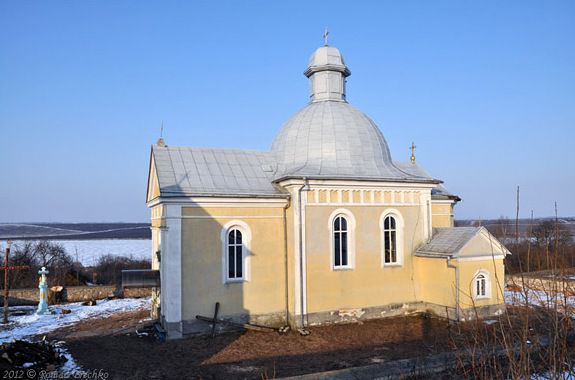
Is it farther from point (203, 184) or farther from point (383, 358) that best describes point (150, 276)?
point (383, 358)

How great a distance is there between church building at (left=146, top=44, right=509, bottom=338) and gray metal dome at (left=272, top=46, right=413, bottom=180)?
0.05 meters

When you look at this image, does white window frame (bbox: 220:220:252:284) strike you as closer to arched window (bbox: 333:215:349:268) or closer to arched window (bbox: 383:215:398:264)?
arched window (bbox: 333:215:349:268)

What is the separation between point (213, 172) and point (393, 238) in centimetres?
709

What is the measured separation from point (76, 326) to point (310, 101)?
1283 cm

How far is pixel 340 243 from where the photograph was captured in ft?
51.3

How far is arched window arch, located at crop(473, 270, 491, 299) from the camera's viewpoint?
15688 millimetres

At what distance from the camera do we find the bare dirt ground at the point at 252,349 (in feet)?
35.4

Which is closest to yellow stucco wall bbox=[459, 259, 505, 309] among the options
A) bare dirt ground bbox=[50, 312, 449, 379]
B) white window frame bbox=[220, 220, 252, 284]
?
bare dirt ground bbox=[50, 312, 449, 379]

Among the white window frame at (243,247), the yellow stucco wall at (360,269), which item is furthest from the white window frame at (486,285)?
the white window frame at (243,247)

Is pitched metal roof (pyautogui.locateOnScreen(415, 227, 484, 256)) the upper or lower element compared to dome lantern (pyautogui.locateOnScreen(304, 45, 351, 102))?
lower

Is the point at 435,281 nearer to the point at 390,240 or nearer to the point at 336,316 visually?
the point at 390,240

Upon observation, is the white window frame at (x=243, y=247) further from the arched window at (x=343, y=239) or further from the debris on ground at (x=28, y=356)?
the debris on ground at (x=28, y=356)

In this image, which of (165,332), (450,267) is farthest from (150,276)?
(450,267)

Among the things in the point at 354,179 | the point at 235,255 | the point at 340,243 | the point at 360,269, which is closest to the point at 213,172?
the point at 235,255
